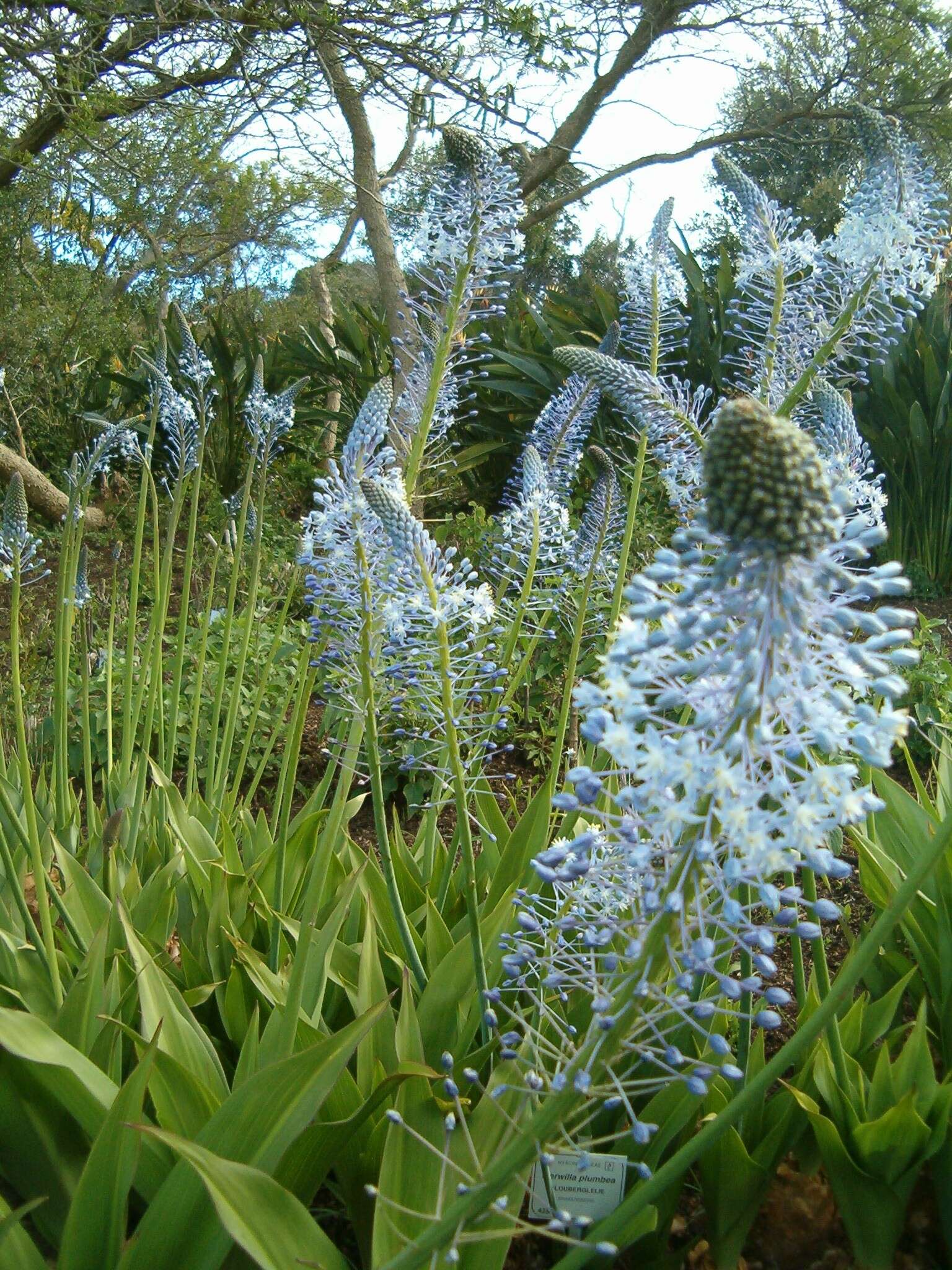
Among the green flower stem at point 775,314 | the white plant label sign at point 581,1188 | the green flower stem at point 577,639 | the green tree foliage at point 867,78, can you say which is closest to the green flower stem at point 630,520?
the green flower stem at point 577,639

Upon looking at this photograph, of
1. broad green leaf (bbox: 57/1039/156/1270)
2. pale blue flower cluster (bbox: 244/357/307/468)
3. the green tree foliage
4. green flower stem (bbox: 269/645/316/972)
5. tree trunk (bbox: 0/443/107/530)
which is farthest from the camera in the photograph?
the green tree foliage

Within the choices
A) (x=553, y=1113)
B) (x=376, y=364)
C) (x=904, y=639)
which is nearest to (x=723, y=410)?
(x=904, y=639)

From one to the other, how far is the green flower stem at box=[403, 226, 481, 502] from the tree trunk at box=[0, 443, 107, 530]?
6557 mm

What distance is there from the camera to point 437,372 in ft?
8.55

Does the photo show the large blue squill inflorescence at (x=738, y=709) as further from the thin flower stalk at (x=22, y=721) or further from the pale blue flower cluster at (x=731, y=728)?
the thin flower stalk at (x=22, y=721)

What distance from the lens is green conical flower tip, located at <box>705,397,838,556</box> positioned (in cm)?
100

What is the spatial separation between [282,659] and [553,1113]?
4.52m

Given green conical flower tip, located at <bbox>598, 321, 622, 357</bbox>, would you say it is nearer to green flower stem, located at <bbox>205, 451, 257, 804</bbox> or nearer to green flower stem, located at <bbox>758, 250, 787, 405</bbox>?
green flower stem, located at <bbox>758, 250, 787, 405</bbox>

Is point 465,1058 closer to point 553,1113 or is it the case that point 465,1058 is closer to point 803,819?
point 553,1113

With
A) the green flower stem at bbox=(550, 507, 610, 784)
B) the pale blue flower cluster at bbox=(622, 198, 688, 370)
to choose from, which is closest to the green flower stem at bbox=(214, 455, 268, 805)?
the green flower stem at bbox=(550, 507, 610, 784)

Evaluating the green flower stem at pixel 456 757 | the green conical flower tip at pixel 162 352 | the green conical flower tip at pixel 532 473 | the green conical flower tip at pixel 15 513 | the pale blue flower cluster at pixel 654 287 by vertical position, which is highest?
the pale blue flower cluster at pixel 654 287

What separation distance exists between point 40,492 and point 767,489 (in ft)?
29.3

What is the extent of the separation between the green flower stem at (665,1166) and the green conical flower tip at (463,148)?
1903 millimetres

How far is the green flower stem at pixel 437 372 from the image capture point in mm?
2514
